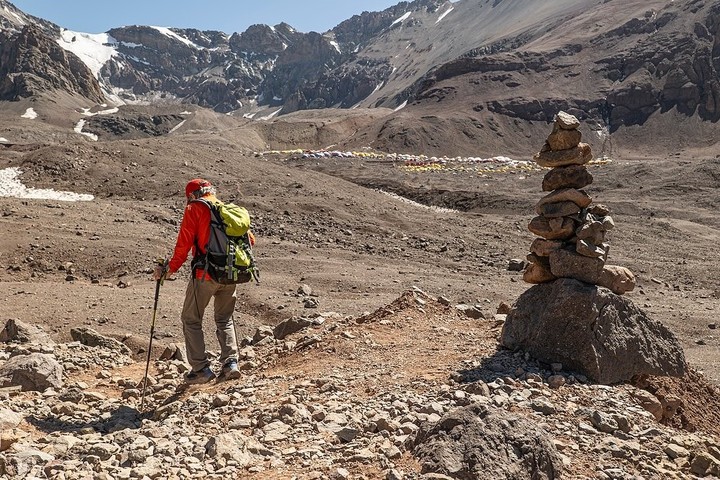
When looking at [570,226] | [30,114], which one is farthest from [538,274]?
[30,114]

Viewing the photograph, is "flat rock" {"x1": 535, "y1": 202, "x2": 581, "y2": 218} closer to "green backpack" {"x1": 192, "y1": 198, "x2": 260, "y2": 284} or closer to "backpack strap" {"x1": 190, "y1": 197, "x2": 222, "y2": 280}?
"green backpack" {"x1": 192, "y1": 198, "x2": 260, "y2": 284}

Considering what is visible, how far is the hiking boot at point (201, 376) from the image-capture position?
6891 mm

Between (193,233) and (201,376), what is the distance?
1605 mm

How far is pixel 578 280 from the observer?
286 inches

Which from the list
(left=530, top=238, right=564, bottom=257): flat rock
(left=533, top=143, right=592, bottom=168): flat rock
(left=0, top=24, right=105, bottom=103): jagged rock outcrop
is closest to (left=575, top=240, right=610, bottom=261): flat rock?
(left=530, top=238, right=564, bottom=257): flat rock

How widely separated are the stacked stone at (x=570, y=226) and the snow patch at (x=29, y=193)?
59.0 feet

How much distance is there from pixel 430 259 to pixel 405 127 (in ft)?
210

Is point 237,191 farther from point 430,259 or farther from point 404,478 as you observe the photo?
point 404,478

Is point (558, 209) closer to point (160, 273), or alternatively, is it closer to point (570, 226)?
point (570, 226)

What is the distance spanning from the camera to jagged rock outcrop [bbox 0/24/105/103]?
379ft

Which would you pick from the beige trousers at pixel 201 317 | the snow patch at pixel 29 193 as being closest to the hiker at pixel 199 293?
the beige trousers at pixel 201 317

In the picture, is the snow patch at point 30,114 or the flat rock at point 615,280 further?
the snow patch at point 30,114

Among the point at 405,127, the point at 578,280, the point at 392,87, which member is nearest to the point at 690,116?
the point at 405,127

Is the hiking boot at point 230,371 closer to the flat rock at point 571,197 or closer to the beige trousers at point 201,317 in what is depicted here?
the beige trousers at point 201,317
